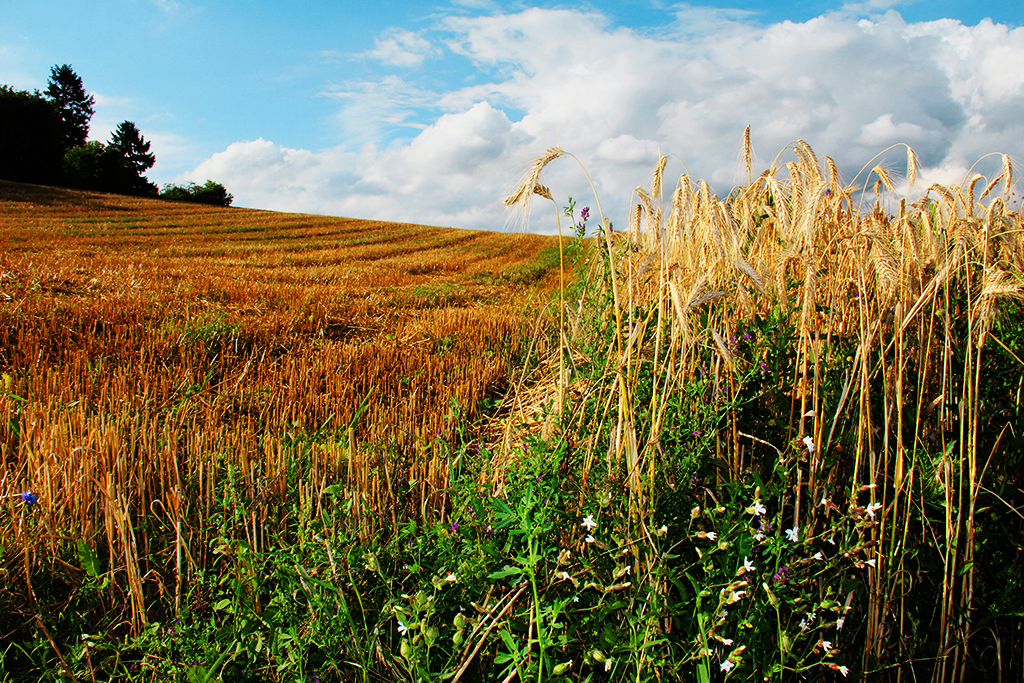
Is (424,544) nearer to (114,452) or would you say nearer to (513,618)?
(513,618)

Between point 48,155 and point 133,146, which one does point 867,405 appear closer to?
point 48,155

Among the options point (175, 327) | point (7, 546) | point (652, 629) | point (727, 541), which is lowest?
point (7, 546)

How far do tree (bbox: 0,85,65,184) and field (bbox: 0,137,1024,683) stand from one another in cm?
5133

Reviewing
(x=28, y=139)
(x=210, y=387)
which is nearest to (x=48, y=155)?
(x=28, y=139)

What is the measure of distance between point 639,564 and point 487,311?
557cm

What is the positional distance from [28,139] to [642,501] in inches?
2220

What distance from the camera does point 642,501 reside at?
5.36 ft

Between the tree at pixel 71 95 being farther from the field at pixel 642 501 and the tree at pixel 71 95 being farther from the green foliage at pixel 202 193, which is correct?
the field at pixel 642 501

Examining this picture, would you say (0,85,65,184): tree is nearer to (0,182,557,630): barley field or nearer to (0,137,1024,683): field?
(0,182,557,630): barley field

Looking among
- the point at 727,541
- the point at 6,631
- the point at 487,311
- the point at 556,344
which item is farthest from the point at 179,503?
the point at 487,311

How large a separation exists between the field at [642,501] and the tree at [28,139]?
51.3m

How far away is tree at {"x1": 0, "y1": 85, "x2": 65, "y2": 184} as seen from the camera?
39812 millimetres

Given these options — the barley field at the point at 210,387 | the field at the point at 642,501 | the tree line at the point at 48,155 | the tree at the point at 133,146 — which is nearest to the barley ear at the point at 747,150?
the field at the point at 642,501

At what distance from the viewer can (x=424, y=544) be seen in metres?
1.90
